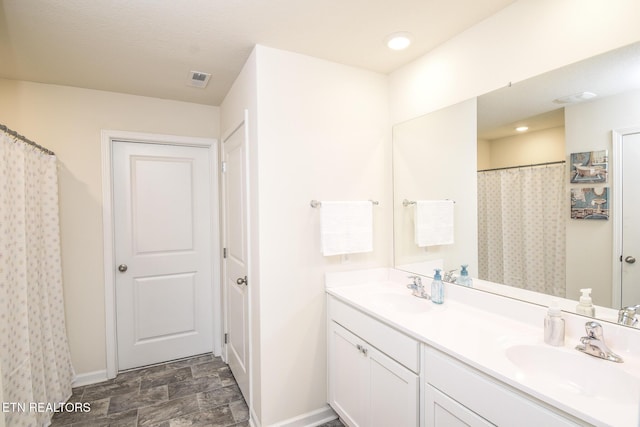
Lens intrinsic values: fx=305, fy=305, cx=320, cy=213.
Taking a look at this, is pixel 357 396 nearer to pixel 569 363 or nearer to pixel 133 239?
pixel 569 363

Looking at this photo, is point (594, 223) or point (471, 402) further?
point (594, 223)

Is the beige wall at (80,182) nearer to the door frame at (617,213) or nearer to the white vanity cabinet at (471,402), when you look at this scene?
the white vanity cabinet at (471,402)

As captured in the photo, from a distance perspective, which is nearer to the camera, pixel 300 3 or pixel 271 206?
pixel 300 3

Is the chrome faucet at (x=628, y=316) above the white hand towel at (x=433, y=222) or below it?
below

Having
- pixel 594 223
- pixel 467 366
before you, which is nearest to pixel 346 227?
pixel 467 366

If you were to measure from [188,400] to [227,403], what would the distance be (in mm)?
296

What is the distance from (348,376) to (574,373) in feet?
3.54

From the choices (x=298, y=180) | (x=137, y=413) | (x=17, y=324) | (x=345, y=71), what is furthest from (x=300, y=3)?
(x=137, y=413)

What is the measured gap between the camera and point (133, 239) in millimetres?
2645

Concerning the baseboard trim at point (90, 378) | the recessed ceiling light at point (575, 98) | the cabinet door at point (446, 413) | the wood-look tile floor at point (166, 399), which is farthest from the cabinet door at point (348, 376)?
the baseboard trim at point (90, 378)

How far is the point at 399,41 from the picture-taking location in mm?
1780

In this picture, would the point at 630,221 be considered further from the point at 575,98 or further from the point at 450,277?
the point at 450,277

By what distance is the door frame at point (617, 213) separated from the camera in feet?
3.82

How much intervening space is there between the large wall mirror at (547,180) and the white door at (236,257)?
1249mm
